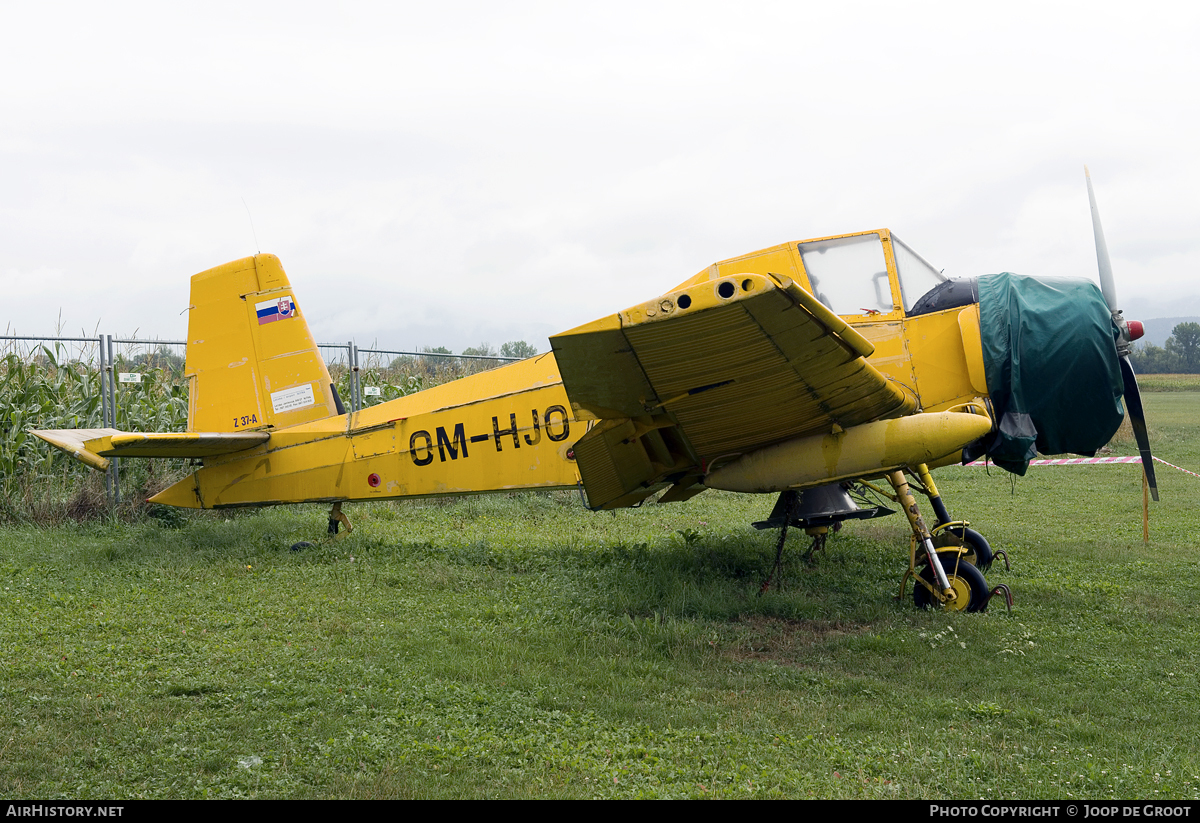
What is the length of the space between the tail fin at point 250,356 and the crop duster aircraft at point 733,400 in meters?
0.02

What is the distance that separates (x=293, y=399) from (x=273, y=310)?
37.3 inches

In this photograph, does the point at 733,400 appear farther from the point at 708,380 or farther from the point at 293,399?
the point at 293,399

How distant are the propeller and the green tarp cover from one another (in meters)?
0.19

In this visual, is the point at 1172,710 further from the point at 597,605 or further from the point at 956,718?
the point at 597,605

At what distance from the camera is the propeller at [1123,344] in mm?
6184

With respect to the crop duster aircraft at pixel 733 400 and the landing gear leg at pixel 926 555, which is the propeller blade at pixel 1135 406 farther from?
the landing gear leg at pixel 926 555

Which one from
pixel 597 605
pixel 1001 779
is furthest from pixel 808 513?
pixel 1001 779

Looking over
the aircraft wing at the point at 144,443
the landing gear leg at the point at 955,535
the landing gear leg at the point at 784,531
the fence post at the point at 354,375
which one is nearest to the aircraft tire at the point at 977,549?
the landing gear leg at the point at 955,535

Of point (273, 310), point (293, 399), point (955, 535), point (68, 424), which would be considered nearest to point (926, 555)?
point (955, 535)

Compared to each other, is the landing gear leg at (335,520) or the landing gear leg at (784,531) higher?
the landing gear leg at (335,520)

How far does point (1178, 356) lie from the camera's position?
81.1m

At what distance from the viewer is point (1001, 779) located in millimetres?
3414

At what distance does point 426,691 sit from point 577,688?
32.4 inches

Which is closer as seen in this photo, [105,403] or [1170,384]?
[105,403]
